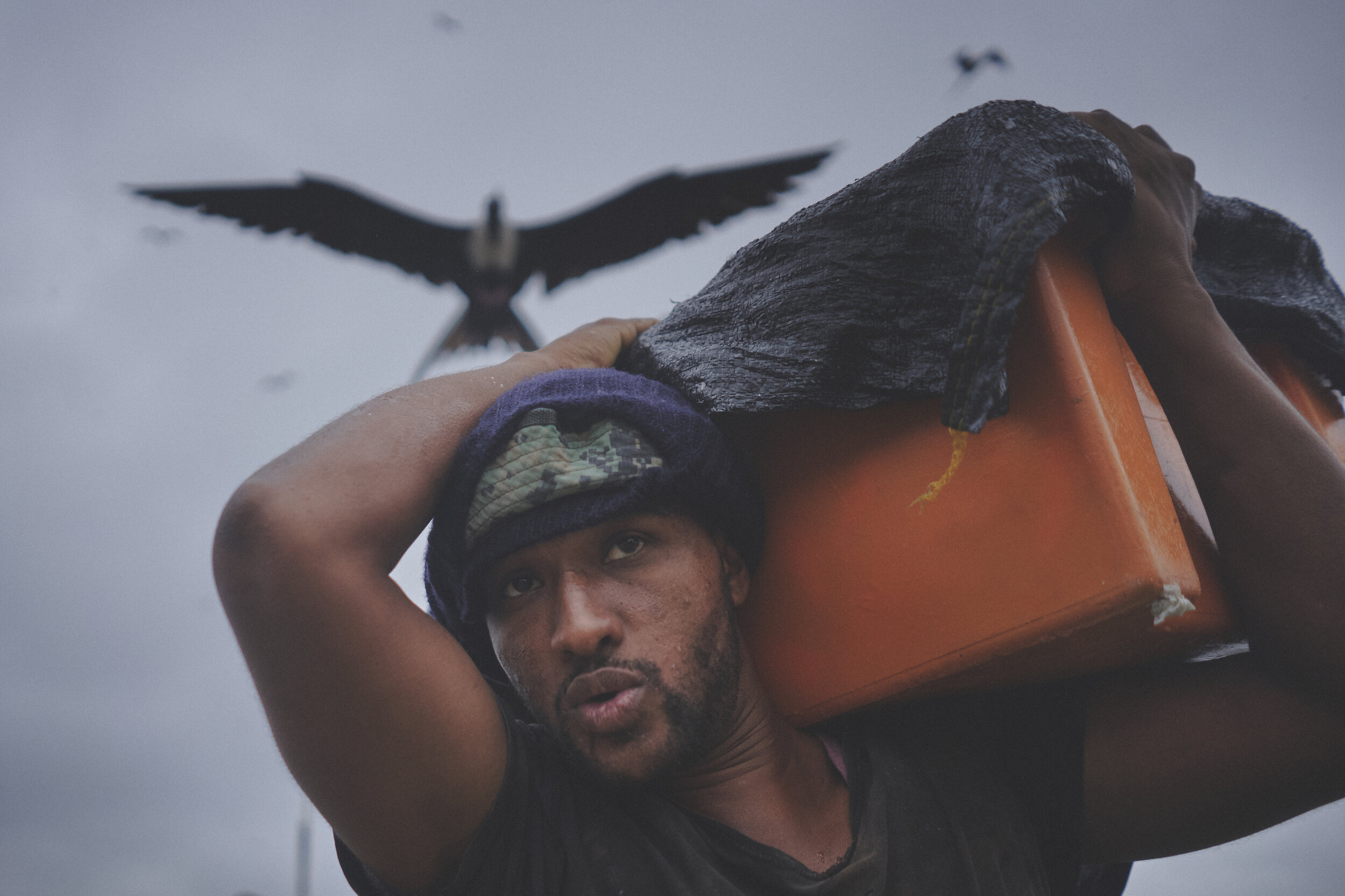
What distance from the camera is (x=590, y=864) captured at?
1.08m

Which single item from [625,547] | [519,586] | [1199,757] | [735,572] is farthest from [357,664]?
[1199,757]

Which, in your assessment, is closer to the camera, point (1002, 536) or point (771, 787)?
point (1002, 536)

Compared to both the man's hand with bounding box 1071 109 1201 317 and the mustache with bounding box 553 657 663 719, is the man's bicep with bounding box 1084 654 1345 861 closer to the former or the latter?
the man's hand with bounding box 1071 109 1201 317

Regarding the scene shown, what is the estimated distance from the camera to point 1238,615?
1.15 meters

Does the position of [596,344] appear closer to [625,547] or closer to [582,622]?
[625,547]

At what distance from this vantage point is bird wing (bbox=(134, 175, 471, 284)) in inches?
187

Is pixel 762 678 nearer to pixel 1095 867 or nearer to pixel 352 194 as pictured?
pixel 1095 867

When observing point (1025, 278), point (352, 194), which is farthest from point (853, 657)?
point (352, 194)

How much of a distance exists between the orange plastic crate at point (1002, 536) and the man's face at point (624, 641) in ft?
0.54

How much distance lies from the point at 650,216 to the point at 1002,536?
4.63 metres

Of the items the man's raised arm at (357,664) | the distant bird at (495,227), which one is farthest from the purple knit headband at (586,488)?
the distant bird at (495,227)

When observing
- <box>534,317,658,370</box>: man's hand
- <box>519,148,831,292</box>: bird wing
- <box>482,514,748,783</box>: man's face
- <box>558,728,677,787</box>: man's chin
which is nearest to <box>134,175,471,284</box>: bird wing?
<box>519,148,831,292</box>: bird wing

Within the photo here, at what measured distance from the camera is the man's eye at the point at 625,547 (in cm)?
120

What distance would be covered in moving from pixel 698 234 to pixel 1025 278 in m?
4.36
